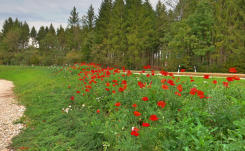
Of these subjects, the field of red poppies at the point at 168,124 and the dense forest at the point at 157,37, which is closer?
the field of red poppies at the point at 168,124

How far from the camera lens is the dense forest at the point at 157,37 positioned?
16891 mm

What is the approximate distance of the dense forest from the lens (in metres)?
16.9

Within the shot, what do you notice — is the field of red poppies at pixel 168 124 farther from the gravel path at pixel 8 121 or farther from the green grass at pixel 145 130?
the gravel path at pixel 8 121

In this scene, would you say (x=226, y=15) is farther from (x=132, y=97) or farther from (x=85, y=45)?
(x=85, y=45)

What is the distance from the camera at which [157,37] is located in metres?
25.3

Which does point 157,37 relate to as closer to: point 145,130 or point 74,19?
point 74,19

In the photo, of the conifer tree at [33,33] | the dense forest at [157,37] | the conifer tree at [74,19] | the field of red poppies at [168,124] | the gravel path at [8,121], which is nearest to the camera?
the field of red poppies at [168,124]

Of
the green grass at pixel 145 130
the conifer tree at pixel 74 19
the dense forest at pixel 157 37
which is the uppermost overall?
the conifer tree at pixel 74 19

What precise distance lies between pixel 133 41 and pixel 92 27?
14.4 m

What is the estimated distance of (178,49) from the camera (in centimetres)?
1888

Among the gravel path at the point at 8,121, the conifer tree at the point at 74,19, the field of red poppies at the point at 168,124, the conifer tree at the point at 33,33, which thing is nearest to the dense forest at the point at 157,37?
the conifer tree at the point at 74,19

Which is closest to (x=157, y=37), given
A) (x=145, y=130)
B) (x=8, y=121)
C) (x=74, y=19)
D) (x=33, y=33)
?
(x=74, y=19)

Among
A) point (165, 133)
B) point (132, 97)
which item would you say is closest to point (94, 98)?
point (132, 97)

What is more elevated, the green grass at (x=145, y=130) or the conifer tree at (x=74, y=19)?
the conifer tree at (x=74, y=19)
